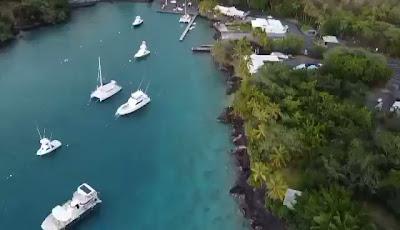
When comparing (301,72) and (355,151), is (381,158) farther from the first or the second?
(301,72)

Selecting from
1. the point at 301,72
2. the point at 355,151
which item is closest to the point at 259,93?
the point at 301,72

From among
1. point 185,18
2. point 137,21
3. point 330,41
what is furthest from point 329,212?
point 137,21

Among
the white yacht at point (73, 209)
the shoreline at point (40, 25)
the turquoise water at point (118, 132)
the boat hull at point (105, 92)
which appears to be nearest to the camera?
the white yacht at point (73, 209)

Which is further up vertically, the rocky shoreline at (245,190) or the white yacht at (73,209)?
the white yacht at (73,209)

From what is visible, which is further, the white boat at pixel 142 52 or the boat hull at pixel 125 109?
the white boat at pixel 142 52

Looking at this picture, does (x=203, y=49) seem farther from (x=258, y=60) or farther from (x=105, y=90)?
(x=105, y=90)

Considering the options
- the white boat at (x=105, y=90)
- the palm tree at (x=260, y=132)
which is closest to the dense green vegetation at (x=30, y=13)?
the white boat at (x=105, y=90)

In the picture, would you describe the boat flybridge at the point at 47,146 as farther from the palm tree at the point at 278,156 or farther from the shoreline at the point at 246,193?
the palm tree at the point at 278,156
